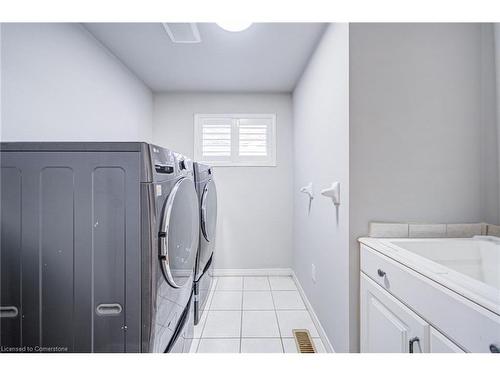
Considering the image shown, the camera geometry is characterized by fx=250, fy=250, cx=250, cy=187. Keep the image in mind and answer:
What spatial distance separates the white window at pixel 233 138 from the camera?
3.07 metres

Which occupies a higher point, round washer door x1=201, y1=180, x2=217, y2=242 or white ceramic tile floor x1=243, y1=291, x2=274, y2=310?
round washer door x1=201, y1=180, x2=217, y2=242

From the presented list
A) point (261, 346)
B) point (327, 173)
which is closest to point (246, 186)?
point (327, 173)

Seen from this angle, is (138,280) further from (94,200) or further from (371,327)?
(371,327)

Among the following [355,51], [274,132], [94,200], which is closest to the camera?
[94,200]

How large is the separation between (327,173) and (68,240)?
57.2 inches

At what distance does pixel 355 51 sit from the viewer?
1.28 metres

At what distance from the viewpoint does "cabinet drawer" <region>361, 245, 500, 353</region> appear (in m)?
0.60

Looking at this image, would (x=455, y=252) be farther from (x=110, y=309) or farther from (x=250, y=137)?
(x=250, y=137)

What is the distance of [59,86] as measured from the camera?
63.2 inches

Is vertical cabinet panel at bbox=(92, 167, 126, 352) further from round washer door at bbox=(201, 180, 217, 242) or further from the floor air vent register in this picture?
the floor air vent register

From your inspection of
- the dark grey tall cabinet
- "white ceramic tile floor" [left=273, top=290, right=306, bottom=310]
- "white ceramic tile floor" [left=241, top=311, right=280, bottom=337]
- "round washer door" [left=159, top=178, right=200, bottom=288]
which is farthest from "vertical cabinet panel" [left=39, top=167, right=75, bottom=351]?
"white ceramic tile floor" [left=273, top=290, right=306, bottom=310]

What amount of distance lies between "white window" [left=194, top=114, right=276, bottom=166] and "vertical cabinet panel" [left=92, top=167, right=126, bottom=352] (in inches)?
87.3
